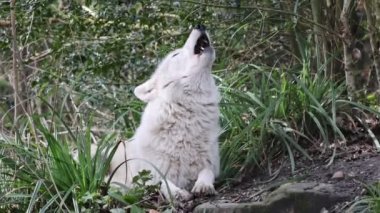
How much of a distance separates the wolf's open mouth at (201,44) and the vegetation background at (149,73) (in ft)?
2.25

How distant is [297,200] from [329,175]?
705 mm

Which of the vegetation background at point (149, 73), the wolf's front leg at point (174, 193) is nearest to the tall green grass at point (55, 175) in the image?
the vegetation background at point (149, 73)

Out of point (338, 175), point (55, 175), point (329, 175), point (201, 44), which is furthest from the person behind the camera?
point (201, 44)

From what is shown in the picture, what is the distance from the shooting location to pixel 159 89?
6461 mm

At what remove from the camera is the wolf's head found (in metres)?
6.38

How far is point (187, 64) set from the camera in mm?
6449

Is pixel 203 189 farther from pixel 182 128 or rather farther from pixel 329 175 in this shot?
pixel 329 175

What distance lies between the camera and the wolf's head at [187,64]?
20.9ft

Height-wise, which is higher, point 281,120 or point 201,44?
point 201,44

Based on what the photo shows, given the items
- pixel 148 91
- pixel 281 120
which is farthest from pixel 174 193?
pixel 281 120

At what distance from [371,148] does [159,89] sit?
1.72 m

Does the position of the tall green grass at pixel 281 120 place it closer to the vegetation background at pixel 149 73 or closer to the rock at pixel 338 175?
the vegetation background at pixel 149 73

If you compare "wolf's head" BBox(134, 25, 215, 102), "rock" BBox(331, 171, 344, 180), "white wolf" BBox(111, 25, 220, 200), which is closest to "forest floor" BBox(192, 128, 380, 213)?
"rock" BBox(331, 171, 344, 180)

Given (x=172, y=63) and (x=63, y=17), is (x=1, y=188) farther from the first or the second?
(x=63, y=17)
